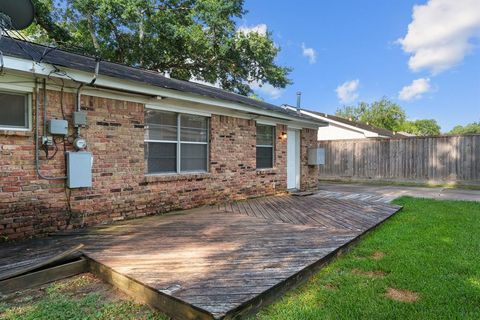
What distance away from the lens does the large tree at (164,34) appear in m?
16.4

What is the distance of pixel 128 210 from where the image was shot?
18.1ft

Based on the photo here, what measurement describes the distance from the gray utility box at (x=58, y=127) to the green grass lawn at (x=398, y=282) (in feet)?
12.9

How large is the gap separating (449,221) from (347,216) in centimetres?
204

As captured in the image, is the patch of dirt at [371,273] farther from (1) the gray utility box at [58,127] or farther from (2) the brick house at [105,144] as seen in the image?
(1) the gray utility box at [58,127]

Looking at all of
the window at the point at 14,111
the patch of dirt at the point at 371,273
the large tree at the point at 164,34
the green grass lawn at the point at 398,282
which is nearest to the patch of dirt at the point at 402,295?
the green grass lawn at the point at 398,282

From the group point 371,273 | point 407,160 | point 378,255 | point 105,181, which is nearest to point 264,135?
point 105,181

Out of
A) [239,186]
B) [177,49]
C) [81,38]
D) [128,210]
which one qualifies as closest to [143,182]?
[128,210]

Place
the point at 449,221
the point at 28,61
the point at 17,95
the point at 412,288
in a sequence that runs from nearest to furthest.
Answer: the point at 412,288, the point at 28,61, the point at 17,95, the point at 449,221

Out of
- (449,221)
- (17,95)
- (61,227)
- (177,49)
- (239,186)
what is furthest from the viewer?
(177,49)

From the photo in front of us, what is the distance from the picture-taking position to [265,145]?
9055 mm

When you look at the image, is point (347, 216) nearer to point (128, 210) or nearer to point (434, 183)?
point (128, 210)

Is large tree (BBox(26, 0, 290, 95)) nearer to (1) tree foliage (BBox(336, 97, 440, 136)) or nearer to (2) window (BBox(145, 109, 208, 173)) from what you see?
(2) window (BBox(145, 109, 208, 173))

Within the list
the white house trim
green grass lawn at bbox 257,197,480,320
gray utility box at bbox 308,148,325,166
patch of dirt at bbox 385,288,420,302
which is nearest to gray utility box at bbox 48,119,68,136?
the white house trim

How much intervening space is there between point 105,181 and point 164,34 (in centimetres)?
1421
